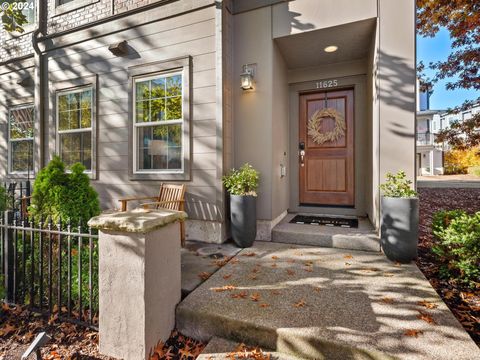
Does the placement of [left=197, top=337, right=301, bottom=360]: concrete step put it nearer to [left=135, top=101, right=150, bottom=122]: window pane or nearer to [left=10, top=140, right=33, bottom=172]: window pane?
[left=135, top=101, right=150, bottom=122]: window pane

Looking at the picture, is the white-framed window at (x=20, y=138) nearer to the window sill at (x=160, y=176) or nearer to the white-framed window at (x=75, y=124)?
the white-framed window at (x=75, y=124)

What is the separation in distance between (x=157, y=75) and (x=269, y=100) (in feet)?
6.12

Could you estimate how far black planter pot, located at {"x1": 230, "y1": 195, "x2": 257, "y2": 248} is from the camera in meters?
3.27

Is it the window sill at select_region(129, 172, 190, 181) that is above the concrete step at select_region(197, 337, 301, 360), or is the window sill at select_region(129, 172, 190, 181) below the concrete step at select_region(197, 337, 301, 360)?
above

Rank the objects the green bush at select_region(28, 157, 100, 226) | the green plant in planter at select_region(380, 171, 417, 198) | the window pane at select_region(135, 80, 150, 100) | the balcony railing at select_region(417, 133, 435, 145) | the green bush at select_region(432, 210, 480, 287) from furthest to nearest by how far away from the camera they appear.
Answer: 1. the balcony railing at select_region(417, 133, 435, 145)
2. the window pane at select_region(135, 80, 150, 100)
3. the green plant in planter at select_region(380, 171, 417, 198)
4. the green bush at select_region(28, 157, 100, 226)
5. the green bush at select_region(432, 210, 480, 287)

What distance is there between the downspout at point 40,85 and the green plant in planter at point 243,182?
162 inches

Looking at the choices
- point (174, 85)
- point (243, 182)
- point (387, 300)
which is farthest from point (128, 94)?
point (387, 300)

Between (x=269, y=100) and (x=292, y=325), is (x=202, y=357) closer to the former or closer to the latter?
(x=292, y=325)

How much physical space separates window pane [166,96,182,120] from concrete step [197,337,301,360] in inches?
123

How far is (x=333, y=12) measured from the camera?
327 centimetres

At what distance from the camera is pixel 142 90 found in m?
4.20

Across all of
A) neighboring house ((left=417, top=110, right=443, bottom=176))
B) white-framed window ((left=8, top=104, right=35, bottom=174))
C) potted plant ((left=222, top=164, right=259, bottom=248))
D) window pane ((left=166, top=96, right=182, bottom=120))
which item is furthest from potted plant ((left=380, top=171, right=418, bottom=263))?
neighboring house ((left=417, top=110, right=443, bottom=176))

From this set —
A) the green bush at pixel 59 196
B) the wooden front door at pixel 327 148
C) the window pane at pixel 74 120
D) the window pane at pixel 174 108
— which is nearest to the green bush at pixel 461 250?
the wooden front door at pixel 327 148

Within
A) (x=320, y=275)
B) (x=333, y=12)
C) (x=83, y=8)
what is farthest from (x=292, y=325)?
(x=83, y=8)
